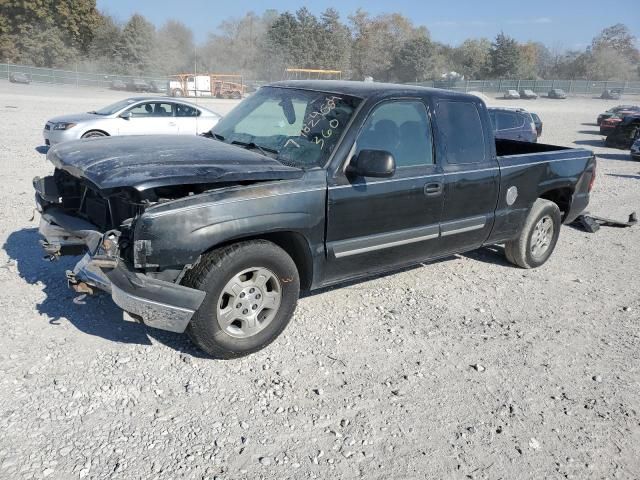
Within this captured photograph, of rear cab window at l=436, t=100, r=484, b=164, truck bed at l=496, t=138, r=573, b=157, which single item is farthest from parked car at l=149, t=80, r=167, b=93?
rear cab window at l=436, t=100, r=484, b=164

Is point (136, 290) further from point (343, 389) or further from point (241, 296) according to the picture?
point (343, 389)

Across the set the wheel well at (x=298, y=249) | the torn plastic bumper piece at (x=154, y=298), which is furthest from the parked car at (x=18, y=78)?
the torn plastic bumper piece at (x=154, y=298)

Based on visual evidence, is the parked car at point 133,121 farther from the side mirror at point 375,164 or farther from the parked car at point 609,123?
the parked car at point 609,123

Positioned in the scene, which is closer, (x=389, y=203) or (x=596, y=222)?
(x=389, y=203)

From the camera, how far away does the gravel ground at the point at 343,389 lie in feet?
9.75

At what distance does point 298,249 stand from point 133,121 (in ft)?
34.0

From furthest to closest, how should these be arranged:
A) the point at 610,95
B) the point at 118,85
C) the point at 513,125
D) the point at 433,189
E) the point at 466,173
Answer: the point at 610,95 < the point at 118,85 < the point at 513,125 < the point at 466,173 < the point at 433,189

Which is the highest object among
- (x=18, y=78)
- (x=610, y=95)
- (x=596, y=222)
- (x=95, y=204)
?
(x=610, y=95)

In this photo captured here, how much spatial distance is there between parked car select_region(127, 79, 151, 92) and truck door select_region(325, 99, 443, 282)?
4949 cm

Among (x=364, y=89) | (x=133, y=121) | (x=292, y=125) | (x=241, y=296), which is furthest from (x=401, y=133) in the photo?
(x=133, y=121)

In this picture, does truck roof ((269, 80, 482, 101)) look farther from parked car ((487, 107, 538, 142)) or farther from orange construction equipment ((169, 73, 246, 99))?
orange construction equipment ((169, 73, 246, 99))

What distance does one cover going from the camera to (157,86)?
5038 cm

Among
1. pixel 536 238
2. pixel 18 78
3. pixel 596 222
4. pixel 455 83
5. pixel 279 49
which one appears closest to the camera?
pixel 536 238

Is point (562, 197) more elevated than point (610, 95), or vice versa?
point (610, 95)
